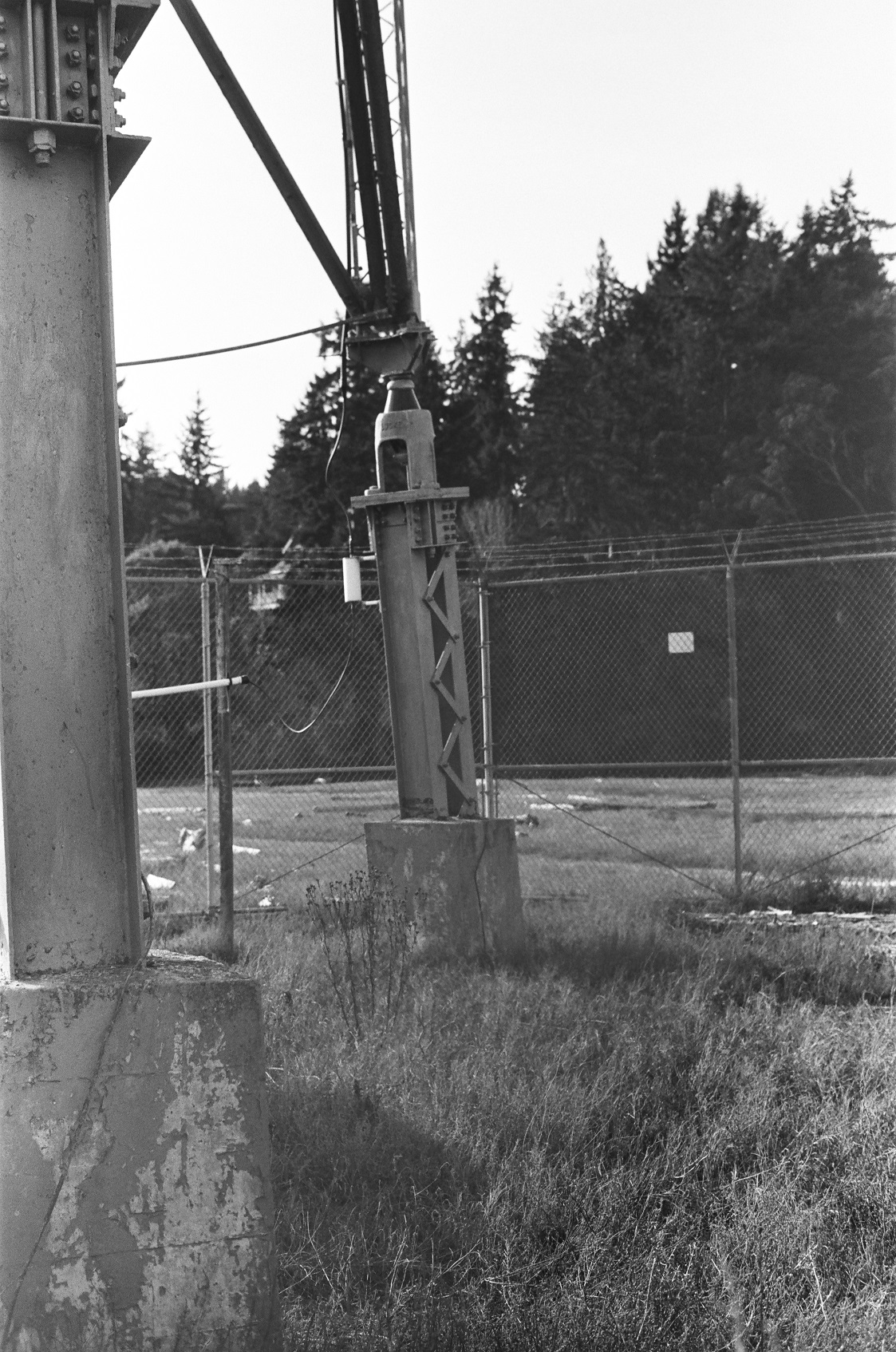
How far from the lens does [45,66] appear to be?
11.0ft

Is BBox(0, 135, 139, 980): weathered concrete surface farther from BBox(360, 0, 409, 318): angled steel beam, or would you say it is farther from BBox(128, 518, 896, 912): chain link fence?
BBox(128, 518, 896, 912): chain link fence

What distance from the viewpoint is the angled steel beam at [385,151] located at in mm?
8766

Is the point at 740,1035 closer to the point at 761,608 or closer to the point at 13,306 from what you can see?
the point at 13,306

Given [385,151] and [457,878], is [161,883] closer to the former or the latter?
[457,878]

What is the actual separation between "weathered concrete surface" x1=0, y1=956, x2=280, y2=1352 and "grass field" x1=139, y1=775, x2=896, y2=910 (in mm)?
7620

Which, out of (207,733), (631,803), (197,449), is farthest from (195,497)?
(207,733)

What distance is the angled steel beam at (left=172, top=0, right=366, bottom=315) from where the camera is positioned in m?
7.92

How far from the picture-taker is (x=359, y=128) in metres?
9.04

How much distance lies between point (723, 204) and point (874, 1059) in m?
53.4

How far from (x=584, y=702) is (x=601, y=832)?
16.9m

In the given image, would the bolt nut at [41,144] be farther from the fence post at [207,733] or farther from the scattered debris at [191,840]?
the scattered debris at [191,840]

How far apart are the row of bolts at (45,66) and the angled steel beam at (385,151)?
18.8 feet

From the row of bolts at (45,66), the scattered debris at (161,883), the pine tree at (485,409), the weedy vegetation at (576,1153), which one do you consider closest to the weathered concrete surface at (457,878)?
the weedy vegetation at (576,1153)

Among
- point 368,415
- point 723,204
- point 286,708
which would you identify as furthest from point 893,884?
point 723,204
